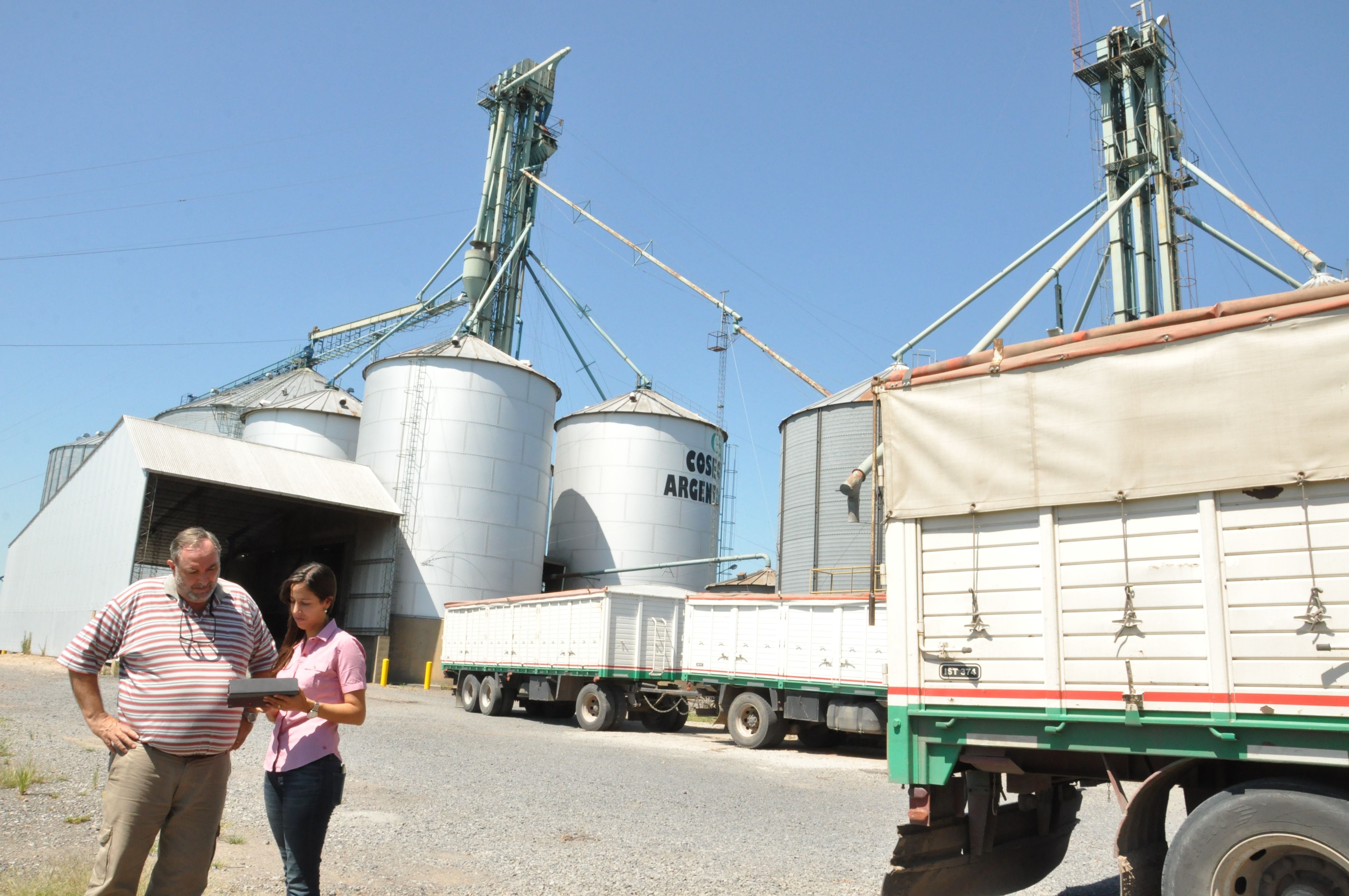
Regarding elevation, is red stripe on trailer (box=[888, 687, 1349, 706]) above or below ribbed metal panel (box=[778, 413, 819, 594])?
below

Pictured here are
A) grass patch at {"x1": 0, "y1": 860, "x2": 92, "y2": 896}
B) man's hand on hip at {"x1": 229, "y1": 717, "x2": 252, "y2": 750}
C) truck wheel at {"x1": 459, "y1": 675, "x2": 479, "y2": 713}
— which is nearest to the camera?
man's hand on hip at {"x1": 229, "y1": 717, "x2": 252, "y2": 750}

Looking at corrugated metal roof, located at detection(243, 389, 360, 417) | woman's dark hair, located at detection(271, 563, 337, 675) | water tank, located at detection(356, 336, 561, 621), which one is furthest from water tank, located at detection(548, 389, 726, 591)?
woman's dark hair, located at detection(271, 563, 337, 675)

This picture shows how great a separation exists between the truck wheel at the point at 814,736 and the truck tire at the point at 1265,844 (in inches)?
Result: 548

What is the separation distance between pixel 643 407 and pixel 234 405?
26.8 metres

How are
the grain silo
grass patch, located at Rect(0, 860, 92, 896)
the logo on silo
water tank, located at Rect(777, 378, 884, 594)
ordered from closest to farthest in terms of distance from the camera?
grass patch, located at Rect(0, 860, 92, 896) → water tank, located at Rect(777, 378, 884, 594) → the grain silo → the logo on silo

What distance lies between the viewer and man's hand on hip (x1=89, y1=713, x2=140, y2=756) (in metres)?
4.15

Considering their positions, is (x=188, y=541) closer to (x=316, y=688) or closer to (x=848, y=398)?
(x=316, y=688)

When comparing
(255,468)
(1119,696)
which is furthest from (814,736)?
(255,468)

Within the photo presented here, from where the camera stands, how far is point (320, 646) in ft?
15.7

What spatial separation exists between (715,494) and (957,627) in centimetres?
3738

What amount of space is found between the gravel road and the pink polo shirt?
2.27 metres

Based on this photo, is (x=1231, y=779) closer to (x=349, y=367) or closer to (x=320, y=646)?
(x=320, y=646)

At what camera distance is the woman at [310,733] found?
4.40 meters

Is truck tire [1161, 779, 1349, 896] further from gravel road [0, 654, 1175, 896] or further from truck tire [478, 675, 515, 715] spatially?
truck tire [478, 675, 515, 715]
